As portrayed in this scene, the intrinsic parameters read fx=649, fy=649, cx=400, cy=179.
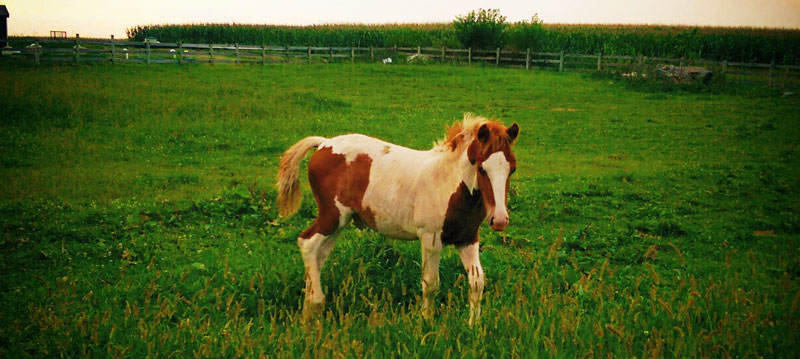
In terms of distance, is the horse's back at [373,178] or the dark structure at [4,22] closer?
the horse's back at [373,178]

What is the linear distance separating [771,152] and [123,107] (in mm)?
19312

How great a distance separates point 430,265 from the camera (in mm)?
5898

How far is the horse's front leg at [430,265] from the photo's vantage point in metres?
5.82

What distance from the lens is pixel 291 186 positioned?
23.2 ft

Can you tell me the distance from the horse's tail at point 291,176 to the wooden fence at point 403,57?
31.3 m

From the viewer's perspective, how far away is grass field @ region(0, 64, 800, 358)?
16.1ft

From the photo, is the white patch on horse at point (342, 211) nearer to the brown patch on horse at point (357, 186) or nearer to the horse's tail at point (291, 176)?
the brown patch on horse at point (357, 186)

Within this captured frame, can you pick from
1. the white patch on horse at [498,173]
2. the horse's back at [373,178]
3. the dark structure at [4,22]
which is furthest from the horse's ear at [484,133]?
the dark structure at [4,22]

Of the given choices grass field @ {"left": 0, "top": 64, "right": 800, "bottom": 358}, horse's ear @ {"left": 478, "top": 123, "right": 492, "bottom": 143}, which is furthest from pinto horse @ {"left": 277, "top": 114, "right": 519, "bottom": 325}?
grass field @ {"left": 0, "top": 64, "right": 800, "bottom": 358}

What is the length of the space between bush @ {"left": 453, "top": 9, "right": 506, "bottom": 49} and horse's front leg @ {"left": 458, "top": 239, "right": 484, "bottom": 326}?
44970 millimetres

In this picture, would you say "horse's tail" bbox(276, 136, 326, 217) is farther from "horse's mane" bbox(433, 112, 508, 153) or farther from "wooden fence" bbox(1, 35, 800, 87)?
"wooden fence" bbox(1, 35, 800, 87)

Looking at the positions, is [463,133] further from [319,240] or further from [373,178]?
[319,240]

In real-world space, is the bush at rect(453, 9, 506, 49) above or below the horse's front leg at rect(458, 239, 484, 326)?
above

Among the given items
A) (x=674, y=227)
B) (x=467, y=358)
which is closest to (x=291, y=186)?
(x=467, y=358)
